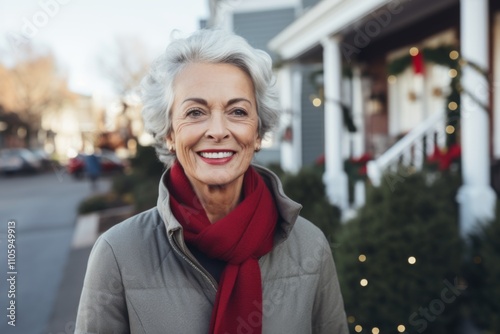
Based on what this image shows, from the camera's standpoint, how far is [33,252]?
30.5 feet

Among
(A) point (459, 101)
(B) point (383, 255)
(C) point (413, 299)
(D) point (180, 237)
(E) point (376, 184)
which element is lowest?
(C) point (413, 299)

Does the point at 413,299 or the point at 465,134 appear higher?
the point at 465,134

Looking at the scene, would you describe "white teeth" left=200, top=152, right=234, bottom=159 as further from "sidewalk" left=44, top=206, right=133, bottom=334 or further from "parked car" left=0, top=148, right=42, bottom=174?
"parked car" left=0, top=148, right=42, bottom=174

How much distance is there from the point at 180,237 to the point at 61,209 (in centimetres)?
1432

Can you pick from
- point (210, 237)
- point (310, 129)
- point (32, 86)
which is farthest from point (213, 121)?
point (32, 86)

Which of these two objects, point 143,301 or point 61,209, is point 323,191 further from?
point 61,209

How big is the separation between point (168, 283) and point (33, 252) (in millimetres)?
8365

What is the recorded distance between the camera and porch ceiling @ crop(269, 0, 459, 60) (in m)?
6.68

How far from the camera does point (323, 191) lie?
704 cm

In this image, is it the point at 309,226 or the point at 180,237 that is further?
the point at 309,226

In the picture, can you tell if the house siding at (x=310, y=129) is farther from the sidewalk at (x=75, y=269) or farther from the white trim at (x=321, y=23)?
the sidewalk at (x=75, y=269)

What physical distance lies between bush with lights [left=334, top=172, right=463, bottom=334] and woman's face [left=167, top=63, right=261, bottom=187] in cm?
243

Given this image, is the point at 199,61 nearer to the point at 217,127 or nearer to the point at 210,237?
the point at 217,127

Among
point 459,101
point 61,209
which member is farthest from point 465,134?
point 61,209
